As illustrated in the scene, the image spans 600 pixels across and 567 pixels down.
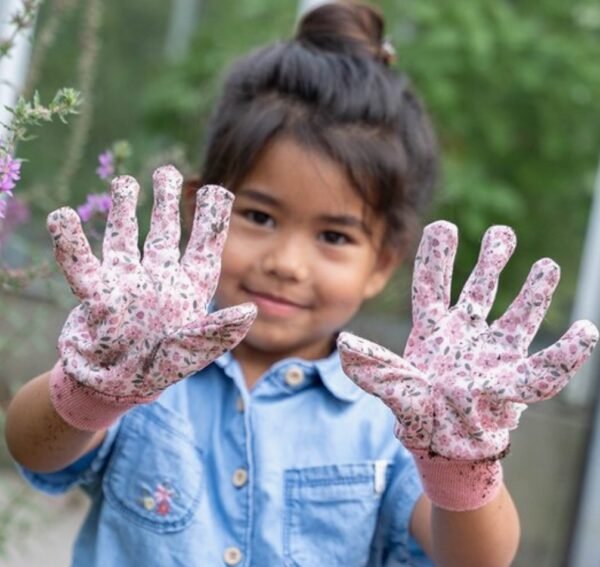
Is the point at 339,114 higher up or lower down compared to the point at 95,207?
higher up

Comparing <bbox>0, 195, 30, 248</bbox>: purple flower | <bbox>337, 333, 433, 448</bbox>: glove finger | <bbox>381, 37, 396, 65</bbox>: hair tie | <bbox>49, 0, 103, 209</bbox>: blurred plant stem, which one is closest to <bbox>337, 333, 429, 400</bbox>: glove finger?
<bbox>337, 333, 433, 448</bbox>: glove finger

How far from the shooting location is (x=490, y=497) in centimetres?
131

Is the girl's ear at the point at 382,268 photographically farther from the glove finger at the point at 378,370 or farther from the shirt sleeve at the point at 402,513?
the glove finger at the point at 378,370

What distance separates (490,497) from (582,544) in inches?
74.5

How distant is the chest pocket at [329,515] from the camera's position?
60.6 inches

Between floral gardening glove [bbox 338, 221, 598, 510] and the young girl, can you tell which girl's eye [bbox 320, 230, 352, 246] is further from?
floral gardening glove [bbox 338, 221, 598, 510]

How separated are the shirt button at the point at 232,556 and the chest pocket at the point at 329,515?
2.4 inches

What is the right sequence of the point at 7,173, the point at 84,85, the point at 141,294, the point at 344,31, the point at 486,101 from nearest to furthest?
the point at 7,173 < the point at 141,294 < the point at 84,85 < the point at 344,31 < the point at 486,101

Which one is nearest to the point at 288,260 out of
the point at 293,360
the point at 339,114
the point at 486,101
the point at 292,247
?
the point at 292,247

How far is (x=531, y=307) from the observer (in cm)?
118

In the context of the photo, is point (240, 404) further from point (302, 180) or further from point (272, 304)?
point (302, 180)

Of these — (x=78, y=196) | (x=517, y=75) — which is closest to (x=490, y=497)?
(x=78, y=196)

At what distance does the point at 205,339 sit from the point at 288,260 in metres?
0.47

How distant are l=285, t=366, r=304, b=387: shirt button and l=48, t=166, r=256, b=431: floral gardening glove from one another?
471 millimetres
